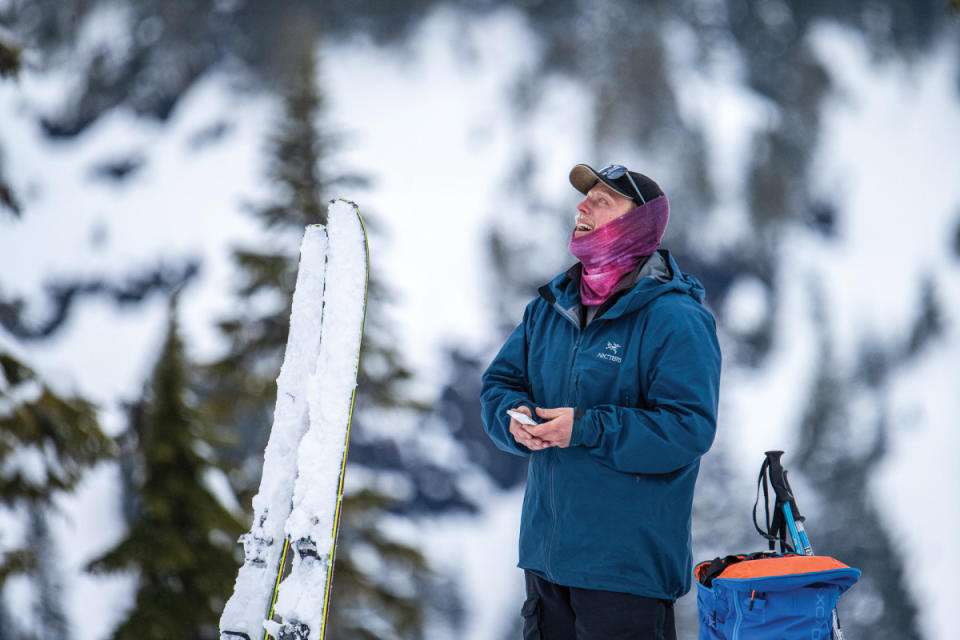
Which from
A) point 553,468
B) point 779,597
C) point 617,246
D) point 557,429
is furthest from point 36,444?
point 779,597

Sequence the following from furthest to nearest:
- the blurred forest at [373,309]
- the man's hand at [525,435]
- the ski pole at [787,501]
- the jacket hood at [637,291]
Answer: the blurred forest at [373,309] → the ski pole at [787,501] → the jacket hood at [637,291] → the man's hand at [525,435]

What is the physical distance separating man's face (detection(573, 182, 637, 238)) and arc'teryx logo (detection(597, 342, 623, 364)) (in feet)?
1.45

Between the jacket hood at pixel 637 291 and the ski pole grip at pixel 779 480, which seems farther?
the ski pole grip at pixel 779 480

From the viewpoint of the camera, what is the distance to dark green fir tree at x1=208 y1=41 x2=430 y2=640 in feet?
31.0

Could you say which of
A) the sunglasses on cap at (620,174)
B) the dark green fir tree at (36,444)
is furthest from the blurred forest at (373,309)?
the sunglasses on cap at (620,174)

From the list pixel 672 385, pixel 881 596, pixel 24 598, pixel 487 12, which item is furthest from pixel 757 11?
pixel 672 385

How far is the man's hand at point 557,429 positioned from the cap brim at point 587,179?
0.83m

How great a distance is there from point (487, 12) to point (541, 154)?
22.3 meters

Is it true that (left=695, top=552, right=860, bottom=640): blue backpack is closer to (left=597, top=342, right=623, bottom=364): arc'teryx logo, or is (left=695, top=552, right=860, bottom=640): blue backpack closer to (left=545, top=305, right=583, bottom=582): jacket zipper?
(left=545, top=305, right=583, bottom=582): jacket zipper

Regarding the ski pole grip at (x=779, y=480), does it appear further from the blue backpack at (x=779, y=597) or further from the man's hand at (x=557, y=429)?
the man's hand at (x=557, y=429)

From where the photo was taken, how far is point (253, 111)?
215 ft

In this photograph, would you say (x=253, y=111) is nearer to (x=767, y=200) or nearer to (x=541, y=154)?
(x=541, y=154)

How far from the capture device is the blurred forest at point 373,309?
8352mm

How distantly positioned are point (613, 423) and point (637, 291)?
47 centimetres
